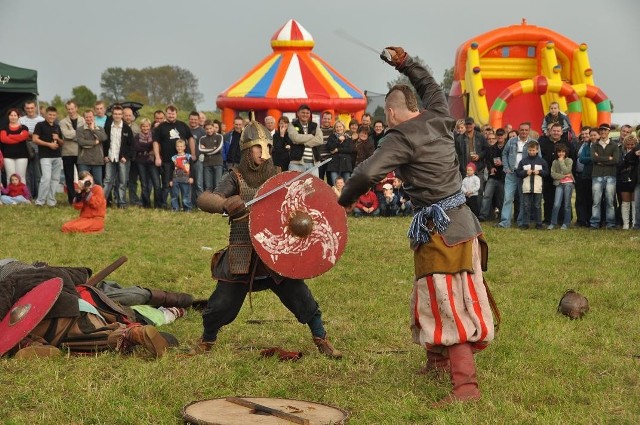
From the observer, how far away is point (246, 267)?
602cm

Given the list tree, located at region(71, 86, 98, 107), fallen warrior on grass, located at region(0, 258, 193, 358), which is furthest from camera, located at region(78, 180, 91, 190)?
tree, located at region(71, 86, 98, 107)

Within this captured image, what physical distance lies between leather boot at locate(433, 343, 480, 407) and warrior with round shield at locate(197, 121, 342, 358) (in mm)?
1205

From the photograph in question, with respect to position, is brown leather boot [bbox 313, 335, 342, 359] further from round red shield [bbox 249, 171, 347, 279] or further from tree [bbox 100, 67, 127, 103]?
tree [bbox 100, 67, 127, 103]

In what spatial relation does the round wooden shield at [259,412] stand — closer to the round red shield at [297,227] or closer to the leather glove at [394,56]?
the round red shield at [297,227]

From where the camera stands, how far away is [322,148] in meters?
14.9

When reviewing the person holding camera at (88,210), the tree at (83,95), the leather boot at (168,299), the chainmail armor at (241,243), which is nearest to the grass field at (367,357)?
the leather boot at (168,299)

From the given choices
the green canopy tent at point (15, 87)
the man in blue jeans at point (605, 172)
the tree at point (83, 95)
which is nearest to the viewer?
the man in blue jeans at point (605, 172)

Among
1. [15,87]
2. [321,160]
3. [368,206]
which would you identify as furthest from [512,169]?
[15,87]

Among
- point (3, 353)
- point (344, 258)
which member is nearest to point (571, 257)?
point (344, 258)

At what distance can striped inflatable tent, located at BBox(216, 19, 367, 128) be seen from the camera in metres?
22.5

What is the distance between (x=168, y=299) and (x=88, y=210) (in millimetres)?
4894

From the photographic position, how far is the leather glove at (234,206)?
5.85 meters

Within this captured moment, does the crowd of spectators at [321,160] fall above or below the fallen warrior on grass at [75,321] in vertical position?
above

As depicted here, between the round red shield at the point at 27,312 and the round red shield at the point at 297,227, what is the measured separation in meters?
1.38
